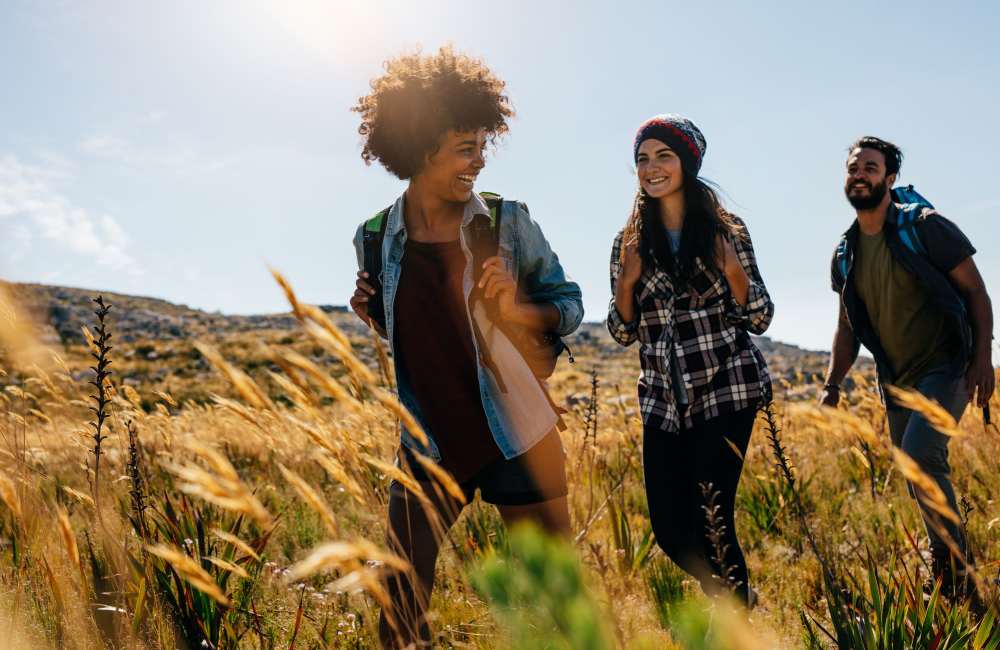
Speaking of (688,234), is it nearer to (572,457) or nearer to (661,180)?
(661,180)

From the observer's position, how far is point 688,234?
9.81ft

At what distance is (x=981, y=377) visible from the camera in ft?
10.2

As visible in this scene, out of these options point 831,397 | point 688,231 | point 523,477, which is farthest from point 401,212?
point 831,397

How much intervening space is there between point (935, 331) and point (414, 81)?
2.72 meters

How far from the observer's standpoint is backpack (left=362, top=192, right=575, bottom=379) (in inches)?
92.3

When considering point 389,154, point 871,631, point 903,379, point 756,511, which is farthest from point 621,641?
point 756,511

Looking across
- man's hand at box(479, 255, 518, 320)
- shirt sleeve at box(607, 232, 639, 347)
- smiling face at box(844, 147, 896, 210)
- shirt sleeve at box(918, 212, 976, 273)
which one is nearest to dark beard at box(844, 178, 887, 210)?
smiling face at box(844, 147, 896, 210)

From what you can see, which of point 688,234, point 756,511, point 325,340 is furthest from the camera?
point 756,511

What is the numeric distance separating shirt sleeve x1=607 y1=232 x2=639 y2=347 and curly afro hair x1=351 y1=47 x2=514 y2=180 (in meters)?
0.91

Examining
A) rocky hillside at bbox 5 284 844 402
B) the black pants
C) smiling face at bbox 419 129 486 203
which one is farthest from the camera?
rocky hillside at bbox 5 284 844 402

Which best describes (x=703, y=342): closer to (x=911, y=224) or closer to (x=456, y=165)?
(x=456, y=165)

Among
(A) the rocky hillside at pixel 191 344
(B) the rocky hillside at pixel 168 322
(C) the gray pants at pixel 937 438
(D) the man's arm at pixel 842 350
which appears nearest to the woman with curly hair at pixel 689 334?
(C) the gray pants at pixel 937 438

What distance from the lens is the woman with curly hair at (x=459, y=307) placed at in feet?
7.32

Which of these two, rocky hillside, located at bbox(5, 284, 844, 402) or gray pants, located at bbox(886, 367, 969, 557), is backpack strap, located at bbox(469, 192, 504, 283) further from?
rocky hillside, located at bbox(5, 284, 844, 402)
